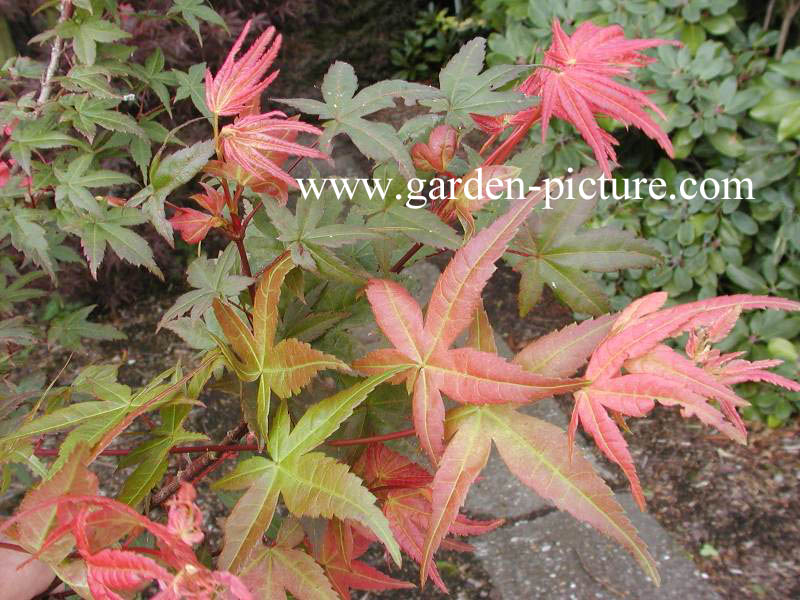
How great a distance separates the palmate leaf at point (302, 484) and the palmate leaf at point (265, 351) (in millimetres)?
25

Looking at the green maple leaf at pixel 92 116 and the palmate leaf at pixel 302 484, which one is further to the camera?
the green maple leaf at pixel 92 116

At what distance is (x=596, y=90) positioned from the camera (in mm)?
677

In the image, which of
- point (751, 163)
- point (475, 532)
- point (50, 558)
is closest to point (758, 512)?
point (751, 163)

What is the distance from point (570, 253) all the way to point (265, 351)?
361 millimetres

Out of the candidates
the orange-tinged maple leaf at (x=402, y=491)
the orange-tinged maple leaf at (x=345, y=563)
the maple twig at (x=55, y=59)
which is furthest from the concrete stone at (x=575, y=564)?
the maple twig at (x=55, y=59)

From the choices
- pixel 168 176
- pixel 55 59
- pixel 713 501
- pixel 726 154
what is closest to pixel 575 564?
pixel 713 501

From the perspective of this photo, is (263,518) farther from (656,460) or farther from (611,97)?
(656,460)

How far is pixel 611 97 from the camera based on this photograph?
2.21 feet

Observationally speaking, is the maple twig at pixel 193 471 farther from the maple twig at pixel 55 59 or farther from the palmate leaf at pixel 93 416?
the maple twig at pixel 55 59

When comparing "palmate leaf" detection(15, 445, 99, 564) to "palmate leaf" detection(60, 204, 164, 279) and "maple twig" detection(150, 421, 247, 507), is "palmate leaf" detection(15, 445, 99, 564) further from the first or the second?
"palmate leaf" detection(60, 204, 164, 279)

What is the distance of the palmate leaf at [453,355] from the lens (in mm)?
513

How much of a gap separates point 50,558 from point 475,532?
1.42 ft

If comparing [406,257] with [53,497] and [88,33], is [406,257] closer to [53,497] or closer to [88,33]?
[53,497]

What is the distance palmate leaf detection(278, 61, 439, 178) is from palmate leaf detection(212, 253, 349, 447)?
0.16m
